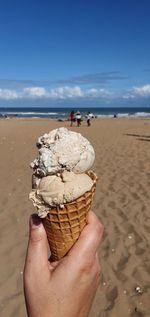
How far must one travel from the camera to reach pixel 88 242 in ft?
6.19

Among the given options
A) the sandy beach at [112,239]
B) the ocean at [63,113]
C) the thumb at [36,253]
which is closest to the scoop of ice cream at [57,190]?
the thumb at [36,253]

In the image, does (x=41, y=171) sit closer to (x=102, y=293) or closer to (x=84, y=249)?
(x=84, y=249)

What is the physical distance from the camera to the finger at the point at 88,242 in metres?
1.84

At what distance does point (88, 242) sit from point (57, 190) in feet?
1.21

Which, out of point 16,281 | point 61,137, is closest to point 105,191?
point 16,281

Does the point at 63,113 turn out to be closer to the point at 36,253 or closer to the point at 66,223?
A: the point at 66,223

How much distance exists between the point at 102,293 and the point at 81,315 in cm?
308

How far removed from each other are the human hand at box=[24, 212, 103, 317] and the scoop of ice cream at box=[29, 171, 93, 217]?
0.80 ft

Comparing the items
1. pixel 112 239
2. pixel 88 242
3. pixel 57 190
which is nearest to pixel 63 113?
pixel 112 239

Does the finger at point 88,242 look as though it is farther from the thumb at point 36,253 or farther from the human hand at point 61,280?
the thumb at point 36,253

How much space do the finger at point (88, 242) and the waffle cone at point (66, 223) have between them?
0.52 ft

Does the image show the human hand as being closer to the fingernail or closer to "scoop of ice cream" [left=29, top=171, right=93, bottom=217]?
the fingernail

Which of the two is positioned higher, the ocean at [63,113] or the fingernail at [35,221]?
the fingernail at [35,221]

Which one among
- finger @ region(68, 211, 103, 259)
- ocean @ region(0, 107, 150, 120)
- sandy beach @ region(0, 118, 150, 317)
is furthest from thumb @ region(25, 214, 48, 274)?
ocean @ region(0, 107, 150, 120)
